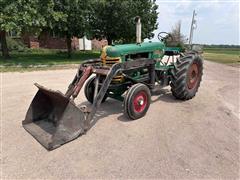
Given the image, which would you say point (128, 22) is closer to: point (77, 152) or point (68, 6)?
point (68, 6)

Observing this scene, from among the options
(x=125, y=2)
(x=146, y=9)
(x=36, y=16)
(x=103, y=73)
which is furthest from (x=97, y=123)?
(x=146, y=9)

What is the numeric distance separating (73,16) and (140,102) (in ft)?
40.2

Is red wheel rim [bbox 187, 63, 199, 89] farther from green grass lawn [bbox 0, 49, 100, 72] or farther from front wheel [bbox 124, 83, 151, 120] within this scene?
green grass lawn [bbox 0, 49, 100, 72]

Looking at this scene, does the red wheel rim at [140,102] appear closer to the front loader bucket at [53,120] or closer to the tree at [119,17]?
the front loader bucket at [53,120]

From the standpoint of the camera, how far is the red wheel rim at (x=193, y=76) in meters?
5.70

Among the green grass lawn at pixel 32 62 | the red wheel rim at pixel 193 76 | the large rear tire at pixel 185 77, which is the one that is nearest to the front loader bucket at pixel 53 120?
the large rear tire at pixel 185 77

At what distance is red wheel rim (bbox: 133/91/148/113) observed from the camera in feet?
14.3

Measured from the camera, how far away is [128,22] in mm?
16906

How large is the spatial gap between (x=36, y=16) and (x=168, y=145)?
11.6 meters

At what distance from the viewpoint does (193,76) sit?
5.95m

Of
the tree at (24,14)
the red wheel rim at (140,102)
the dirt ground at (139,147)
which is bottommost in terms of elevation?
the dirt ground at (139,147)

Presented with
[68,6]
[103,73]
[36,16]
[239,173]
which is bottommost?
[239,173]

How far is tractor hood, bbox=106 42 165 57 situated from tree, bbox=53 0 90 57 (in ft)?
33.9

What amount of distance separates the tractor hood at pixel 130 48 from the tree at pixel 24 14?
29.4 ft
